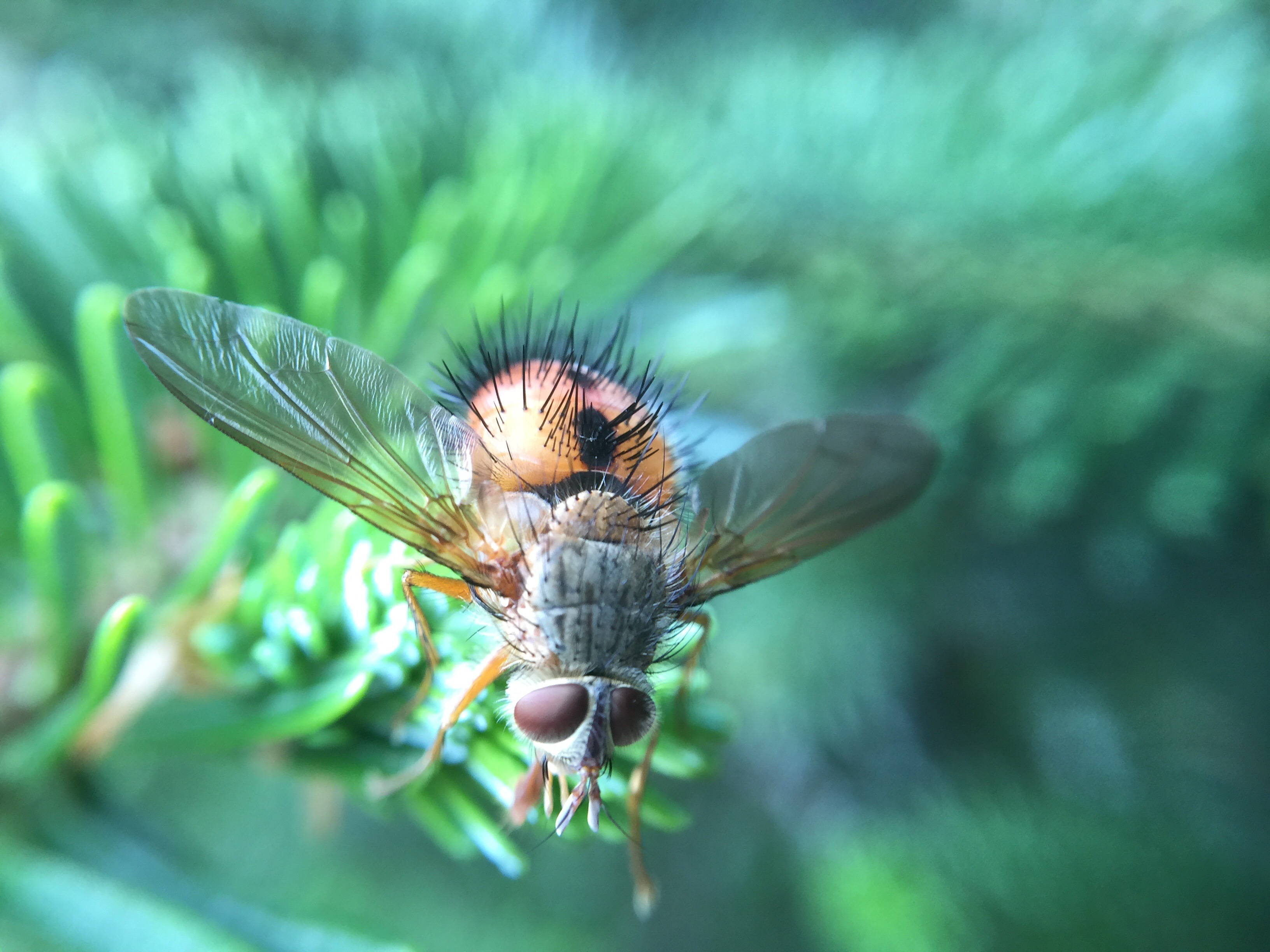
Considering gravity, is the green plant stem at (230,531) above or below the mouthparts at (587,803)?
above

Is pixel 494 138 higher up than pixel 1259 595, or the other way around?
pixel 494 138

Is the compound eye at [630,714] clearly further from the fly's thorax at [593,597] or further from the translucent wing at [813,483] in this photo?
the translucent wing at [813,483]

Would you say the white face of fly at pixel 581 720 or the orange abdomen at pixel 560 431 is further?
the orange abdomen at pixel 560 431

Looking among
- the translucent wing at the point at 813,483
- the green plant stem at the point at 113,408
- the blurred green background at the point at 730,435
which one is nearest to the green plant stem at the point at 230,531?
the blurred green background at the point at 730,435

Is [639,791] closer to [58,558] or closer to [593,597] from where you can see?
[593,597]

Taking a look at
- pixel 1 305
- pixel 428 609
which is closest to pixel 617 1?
pixel 1 305

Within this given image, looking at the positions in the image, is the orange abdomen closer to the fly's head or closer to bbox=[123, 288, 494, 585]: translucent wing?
bbox=[123, 288, 494, 585]: translucent wing

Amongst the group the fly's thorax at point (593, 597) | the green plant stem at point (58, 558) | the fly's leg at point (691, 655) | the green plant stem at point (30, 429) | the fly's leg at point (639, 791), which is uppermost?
the green plant stem at point (30, 429)

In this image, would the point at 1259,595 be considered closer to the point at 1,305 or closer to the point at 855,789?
the point at 855,789
